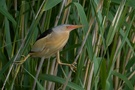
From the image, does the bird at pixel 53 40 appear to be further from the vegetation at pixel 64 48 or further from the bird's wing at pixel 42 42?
the vegetation at pixel 64 48

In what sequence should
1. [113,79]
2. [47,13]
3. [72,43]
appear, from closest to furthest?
[47,13] < [72,43] < [113,79]

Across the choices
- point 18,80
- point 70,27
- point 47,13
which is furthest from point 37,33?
point 70,27

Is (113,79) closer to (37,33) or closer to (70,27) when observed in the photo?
(37,33)

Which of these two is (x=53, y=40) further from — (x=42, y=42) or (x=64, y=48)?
(x=64, y=48)

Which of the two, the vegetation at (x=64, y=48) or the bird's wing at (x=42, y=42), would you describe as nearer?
the bird's wing at (x=42, y=42)

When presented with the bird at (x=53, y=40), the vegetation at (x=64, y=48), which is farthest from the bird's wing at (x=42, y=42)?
the vegetation at (x=64, y=48)

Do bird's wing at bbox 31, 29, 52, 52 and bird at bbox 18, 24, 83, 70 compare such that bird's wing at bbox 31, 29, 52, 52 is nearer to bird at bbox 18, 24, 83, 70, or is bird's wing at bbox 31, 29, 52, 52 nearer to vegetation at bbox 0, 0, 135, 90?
bird at bbox 18, 24, 83, 70

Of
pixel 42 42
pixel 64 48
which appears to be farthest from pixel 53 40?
pixel 64 48

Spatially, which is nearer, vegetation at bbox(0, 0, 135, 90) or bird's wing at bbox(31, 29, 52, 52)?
bird's wing at bbox(31, 29, 52, 52)

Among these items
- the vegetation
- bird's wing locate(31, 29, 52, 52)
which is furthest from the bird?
the vegetation

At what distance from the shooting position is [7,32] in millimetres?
1434

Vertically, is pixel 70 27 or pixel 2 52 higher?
pixel 70 27

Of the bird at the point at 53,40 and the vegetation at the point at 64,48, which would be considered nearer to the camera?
the bird at the point at 53,40

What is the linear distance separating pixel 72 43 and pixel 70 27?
338 mm
